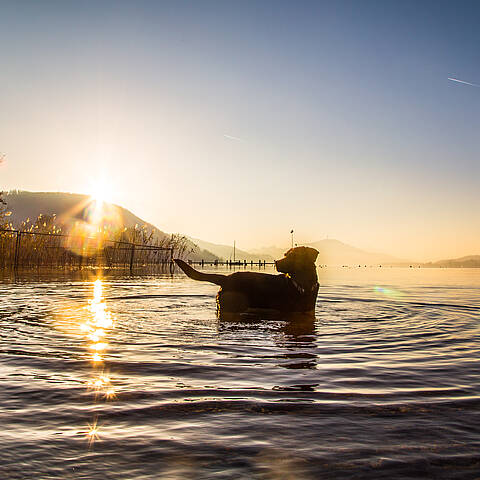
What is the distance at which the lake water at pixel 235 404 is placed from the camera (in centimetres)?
200

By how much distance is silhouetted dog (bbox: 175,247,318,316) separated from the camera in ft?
26.3

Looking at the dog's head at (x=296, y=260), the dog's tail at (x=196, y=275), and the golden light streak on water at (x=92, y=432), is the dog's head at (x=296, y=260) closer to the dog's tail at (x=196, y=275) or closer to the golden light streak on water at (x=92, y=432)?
the dog's tail at (x=196, y=275)

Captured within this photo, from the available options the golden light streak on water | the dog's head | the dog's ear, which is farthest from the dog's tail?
the golden light streak on water

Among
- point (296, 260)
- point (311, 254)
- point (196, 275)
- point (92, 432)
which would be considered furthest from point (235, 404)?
point (311, 254)

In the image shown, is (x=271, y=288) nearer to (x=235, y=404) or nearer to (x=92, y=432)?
(x=235, y=404)

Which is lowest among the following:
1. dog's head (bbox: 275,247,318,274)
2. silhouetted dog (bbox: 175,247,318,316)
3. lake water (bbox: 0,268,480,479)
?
lake water (bbox: 0,268,480,479)

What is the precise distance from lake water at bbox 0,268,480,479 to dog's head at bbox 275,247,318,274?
2.28 m

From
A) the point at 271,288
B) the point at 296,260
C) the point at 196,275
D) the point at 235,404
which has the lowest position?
the point at 235,404

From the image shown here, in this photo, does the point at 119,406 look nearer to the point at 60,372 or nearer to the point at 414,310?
the point at 60,372

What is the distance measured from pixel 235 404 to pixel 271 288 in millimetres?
5137

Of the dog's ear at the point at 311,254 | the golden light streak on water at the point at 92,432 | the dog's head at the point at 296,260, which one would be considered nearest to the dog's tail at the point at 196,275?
the dog's head at the point at 296,260

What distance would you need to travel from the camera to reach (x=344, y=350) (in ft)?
16.4

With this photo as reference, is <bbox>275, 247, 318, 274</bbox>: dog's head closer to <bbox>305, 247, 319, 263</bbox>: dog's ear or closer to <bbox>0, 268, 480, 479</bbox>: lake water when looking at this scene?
<bbox>305, 247, 319, 263</bbox>: dog's ear

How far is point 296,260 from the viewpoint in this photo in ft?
27.1
